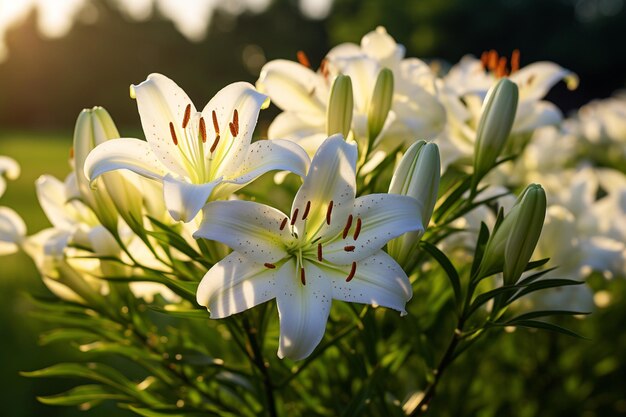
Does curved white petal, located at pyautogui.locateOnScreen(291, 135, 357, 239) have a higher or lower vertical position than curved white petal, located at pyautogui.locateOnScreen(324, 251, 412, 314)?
higher

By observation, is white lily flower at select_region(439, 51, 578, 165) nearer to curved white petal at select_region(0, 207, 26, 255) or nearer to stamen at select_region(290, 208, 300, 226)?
stamen at select_region(290, 208, 300, 226)

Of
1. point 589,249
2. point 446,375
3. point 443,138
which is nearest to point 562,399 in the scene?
point 446,375

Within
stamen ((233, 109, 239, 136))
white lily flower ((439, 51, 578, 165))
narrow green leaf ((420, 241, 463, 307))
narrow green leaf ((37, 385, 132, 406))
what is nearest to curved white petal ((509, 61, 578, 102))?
white lily flower ((439, 51, 578, 165))

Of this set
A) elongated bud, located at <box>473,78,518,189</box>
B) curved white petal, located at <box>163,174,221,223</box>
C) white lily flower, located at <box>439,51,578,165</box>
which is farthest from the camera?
white lily flower, located at <box>439,51,578,165</box>

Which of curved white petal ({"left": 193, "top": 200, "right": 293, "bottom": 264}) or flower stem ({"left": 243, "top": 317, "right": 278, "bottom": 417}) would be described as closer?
curved white petal ({"left": 193, "top": 200, "right": 293, "bottom": 264})

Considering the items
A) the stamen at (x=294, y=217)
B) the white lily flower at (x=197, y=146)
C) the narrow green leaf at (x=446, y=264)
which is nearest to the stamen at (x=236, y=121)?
the white lily flower at (x=197, y=146)

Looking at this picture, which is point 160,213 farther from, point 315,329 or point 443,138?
point 443,138

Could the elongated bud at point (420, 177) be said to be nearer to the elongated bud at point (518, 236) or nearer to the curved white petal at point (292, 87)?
the elongated bud at point (518, 236)

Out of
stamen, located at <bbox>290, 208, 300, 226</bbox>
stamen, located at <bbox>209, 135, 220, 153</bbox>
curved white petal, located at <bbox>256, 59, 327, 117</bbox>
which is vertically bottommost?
stamen, located at <bbox>290, 208, 300, 226</bbox>
